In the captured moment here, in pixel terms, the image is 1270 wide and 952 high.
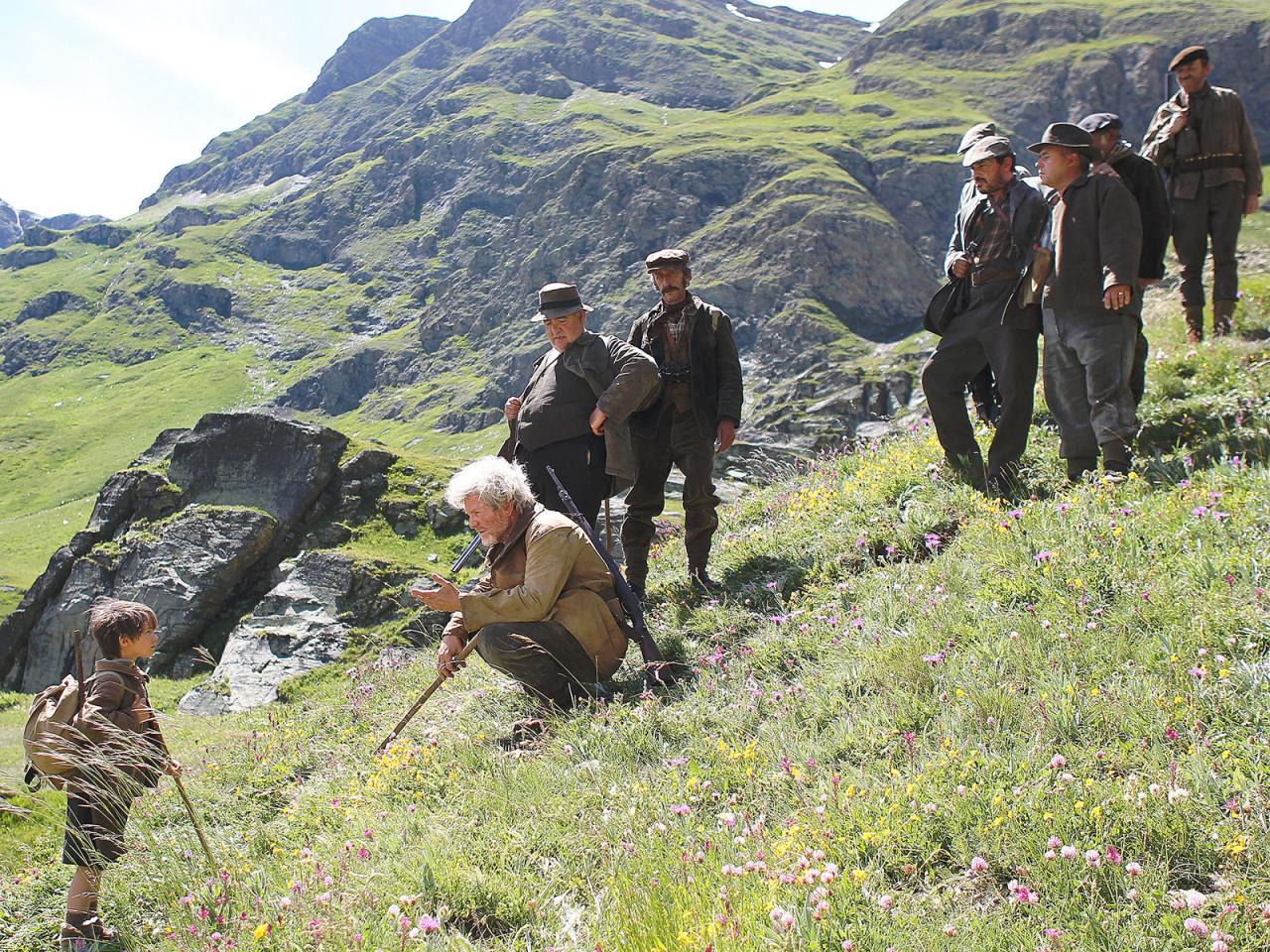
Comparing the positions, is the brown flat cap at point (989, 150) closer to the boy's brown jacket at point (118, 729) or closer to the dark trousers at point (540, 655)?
the dark trousers at point (540, 655)

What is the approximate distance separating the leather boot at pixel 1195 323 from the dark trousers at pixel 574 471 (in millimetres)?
7199

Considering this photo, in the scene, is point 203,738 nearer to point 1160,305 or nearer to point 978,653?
point 978,653

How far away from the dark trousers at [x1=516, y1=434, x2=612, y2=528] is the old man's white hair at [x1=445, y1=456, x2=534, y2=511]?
1569 millimetres

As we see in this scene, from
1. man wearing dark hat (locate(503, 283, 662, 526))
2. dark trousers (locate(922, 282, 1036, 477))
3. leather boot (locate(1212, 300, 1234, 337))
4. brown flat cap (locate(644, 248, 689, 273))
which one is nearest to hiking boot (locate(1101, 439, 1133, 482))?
dark trousers (locate(922, 282, 1036, 477))

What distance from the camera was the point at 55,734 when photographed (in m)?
5.38

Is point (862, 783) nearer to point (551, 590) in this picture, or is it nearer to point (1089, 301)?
point (551, 590)

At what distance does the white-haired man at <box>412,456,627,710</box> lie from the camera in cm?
643

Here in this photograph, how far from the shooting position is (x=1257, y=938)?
2967mm

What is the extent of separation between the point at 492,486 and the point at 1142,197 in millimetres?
6056

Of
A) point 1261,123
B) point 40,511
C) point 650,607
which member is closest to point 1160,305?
point 650,607

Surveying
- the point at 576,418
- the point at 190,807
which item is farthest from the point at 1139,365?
the point at 190,807

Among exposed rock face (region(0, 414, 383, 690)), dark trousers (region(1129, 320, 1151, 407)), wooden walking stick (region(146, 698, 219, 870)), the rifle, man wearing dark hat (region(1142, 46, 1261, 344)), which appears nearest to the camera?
wooden walking stick (region(146, 698, 219, 870))

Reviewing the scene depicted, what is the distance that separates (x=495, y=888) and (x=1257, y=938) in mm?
2957

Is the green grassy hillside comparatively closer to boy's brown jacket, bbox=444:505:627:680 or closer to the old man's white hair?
boy's brown jacket, bbox=444:505:627:680
